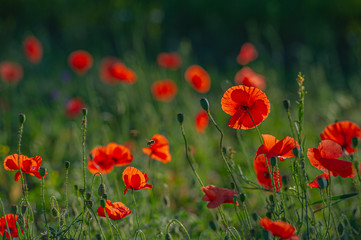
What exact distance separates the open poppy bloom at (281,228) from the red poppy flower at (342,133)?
0.45m

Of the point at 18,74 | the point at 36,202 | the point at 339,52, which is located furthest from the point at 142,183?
the point at 339,52

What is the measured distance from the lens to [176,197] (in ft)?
9.37

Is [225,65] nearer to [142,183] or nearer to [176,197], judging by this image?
[176,197]

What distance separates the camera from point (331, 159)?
1.42 meters

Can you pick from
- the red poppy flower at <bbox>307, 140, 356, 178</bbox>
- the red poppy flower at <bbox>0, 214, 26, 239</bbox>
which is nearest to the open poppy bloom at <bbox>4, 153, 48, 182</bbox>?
the red poppy flower at <bbox>0, 214, 26, 239</bbox>

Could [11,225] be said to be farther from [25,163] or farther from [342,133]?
[342,133]

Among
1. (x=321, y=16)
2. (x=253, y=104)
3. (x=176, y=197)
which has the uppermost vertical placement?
(x=321, y=16)

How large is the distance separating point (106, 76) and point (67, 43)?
337 centimetres

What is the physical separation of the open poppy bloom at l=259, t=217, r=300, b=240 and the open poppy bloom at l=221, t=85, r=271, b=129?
0.48 meters

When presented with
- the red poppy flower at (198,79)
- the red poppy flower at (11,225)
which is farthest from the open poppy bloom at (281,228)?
the red poppy flower at (198,79)

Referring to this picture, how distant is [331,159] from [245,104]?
13.8 inches

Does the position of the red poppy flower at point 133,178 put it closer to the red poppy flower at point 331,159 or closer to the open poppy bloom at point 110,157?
the open poppy bloom at point 110,157

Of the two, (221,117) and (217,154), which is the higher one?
(221,117)

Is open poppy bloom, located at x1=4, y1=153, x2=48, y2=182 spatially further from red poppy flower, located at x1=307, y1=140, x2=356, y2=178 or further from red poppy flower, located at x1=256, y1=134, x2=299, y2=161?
red poppy flower, located at x1=307, y1=140, x2=356, y2=178
